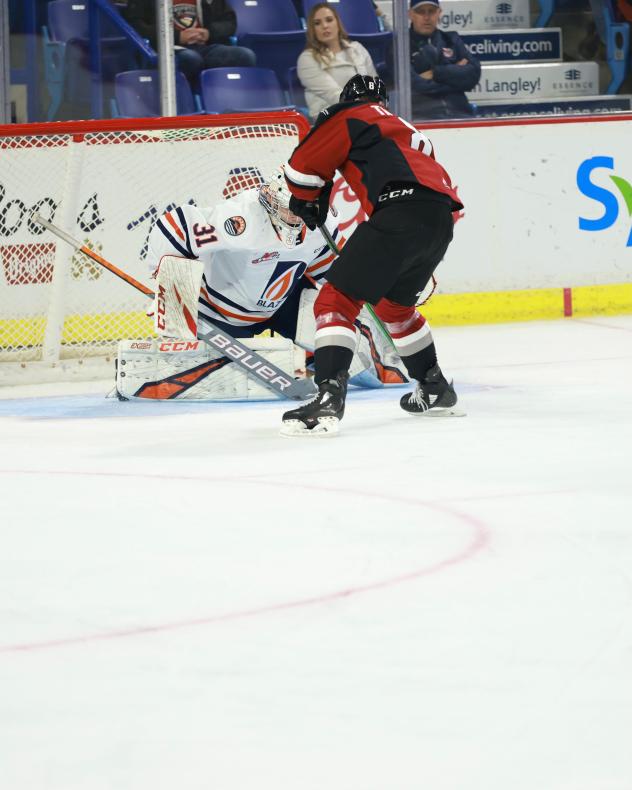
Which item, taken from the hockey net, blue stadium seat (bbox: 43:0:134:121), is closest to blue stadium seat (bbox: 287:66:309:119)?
blue stadium seat (bbox: 43:0:134:121)

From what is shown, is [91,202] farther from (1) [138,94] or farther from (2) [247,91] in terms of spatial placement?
(2) [247,91]

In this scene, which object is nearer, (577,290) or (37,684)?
(37,684)

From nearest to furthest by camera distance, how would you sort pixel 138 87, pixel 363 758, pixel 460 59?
1. pixel 363 758
2. pixel 138 87
3. pixel 460 59

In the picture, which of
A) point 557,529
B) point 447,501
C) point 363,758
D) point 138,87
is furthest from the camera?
point 138,87

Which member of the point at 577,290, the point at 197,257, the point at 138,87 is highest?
the point at 138,87

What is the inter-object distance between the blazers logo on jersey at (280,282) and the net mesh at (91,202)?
25.8 inches

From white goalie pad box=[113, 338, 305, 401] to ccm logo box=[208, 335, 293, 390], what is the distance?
0.26 ft

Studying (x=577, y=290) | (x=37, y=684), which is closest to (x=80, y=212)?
(x=577, y=290)

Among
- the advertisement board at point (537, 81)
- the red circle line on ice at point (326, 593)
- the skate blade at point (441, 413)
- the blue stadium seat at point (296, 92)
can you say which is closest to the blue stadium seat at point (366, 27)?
the blue stadium seat at point (296, 92)

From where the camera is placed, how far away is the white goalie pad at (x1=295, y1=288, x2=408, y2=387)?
3994mm

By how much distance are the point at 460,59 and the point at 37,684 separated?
5.39 m

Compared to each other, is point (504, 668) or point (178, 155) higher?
point (178, 155)

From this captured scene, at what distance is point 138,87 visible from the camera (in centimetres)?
571

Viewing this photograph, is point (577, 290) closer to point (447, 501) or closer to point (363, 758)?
point (447, 501)
